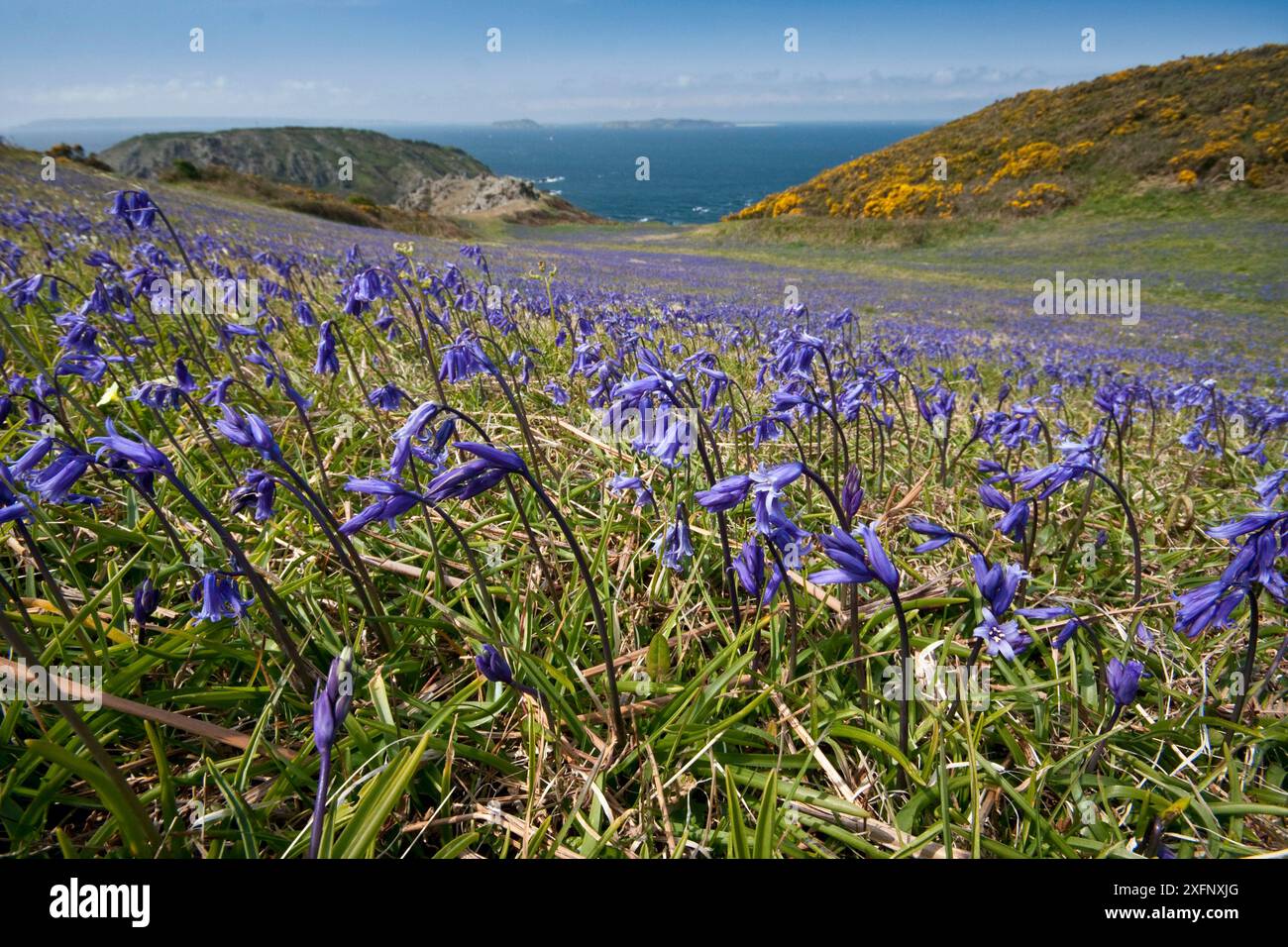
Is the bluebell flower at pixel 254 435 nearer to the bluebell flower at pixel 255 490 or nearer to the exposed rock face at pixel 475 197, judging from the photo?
the bluebell flower at pixel 255 490

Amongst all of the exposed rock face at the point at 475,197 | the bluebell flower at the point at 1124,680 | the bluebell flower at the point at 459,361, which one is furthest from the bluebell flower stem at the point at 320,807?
the exposed rock face at the point at 475,197

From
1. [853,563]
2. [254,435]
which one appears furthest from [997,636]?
[254,435]

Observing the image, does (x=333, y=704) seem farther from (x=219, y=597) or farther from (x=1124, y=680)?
(x=1124, y=680)

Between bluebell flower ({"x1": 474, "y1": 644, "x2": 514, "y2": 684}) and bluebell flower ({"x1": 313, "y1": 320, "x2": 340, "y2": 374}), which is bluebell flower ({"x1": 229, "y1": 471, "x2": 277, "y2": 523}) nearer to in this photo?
bluebell flower ({"x1": 474, "y1": 644, "x2": 514, "y2": 684})

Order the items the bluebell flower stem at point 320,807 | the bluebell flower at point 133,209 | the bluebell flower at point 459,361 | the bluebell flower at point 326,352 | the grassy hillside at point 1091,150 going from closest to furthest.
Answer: the bluebell flower stem at point 320,807 → the bluebell flower at point 459,361 → the bluebell flower at point 326,352 → the bluebell flower at point 133,209 → the grassy hillside at point 1091,150
